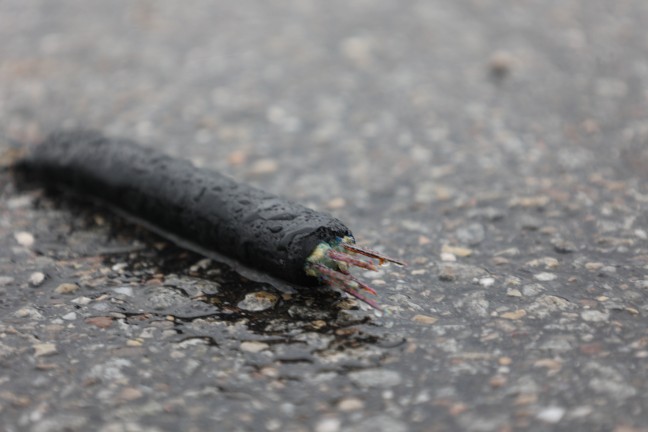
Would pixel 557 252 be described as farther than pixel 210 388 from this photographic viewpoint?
Yes

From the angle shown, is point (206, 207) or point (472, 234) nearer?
point (206, 207)

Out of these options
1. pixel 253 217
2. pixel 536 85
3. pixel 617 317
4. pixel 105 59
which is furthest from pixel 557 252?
pixel 105 59

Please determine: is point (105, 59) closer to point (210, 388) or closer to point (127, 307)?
point (127, 307)

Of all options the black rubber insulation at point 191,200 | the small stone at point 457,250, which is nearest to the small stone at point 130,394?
the black rubber insulation at point 191,200

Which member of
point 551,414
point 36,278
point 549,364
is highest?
point 549,364

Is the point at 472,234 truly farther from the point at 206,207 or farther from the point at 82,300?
the point at 82,300

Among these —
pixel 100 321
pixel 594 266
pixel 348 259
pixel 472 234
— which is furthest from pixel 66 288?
pixel 594 266

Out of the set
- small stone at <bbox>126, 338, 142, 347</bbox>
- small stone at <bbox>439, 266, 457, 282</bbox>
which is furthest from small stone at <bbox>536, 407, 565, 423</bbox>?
small stone at <bbox>126, 338, 142, 347</bbox>
